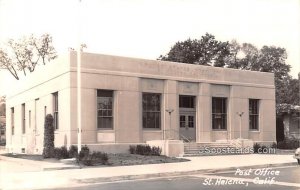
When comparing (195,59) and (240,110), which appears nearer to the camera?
(240,110)

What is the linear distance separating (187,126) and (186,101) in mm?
1793

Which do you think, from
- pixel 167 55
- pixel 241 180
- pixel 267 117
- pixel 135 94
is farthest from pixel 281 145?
pixel 167 55

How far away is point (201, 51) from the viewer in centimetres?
6116

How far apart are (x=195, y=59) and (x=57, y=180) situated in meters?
47.0

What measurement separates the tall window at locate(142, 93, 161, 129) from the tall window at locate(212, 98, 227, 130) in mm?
4974

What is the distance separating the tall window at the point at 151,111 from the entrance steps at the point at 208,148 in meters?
2.53

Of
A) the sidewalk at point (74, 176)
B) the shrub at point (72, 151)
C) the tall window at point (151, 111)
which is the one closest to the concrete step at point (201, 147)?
the tall window at point (151, 111)

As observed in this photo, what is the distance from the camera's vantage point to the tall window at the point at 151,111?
30703 millimetres

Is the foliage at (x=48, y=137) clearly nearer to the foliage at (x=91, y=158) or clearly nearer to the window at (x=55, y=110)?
the window at (x=55, y=110)

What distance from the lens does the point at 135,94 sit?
98.2 ft

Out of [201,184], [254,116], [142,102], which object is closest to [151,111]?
[142,102]

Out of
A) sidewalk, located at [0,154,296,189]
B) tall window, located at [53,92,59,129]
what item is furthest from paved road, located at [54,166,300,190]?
tall window, located at [53,92,59,129]

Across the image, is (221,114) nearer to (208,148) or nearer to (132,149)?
(208,148)

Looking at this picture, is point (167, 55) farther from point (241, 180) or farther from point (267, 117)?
point (241, 180)
